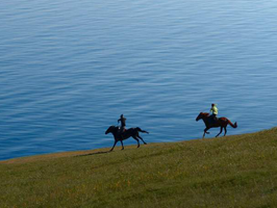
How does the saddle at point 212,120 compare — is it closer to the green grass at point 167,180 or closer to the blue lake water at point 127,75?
the green grass at point 167,180

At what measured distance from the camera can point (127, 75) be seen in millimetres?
121250

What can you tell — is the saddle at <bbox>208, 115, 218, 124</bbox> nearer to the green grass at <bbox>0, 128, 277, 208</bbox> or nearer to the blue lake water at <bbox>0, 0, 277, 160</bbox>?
the green grass at <bbox>0, 128, 277, 208</bbox>

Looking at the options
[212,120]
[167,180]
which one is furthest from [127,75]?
[167,180]

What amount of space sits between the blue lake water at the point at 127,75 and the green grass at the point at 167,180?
4856 cm

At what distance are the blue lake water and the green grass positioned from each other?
48.6 m

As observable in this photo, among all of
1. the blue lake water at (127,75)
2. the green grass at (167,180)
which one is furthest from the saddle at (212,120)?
the blue lake water at (127,75)

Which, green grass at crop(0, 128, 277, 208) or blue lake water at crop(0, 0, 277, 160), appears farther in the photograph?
blue lake water at crop(0, 0, 277, 160)

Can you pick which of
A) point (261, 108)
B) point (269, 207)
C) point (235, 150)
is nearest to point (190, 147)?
point (235, 150)

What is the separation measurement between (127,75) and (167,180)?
93.3 meters

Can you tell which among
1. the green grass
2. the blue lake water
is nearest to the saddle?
the green grass

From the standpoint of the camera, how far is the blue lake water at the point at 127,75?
96188mm

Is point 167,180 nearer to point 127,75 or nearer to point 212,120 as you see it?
point 212,120

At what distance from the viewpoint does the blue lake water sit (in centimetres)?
9619

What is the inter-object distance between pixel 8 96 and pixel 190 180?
8645 cm
